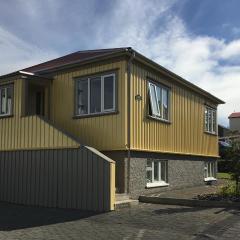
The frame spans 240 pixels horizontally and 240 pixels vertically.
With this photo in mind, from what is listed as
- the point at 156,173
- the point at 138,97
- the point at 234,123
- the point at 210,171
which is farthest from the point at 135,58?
the point at 234,123

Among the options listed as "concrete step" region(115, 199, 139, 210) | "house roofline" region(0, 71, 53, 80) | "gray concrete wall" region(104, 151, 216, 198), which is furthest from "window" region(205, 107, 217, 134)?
"concrete step" region(115, 199, 139, 210)

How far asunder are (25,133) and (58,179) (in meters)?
2.81

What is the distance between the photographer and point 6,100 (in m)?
19.5

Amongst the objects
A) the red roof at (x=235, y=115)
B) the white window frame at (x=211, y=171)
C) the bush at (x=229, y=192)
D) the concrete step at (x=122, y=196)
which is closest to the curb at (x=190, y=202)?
the concrete step at (x=122, y=196)

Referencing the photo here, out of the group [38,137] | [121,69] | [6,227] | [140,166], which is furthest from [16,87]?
[6,227]

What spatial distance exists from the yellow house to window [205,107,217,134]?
3.78 m

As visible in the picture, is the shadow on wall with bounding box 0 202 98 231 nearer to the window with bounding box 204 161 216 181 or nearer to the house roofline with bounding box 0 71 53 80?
the house roofline with bounding box 0 71 53 80

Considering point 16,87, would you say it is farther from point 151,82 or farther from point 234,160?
point 234,160

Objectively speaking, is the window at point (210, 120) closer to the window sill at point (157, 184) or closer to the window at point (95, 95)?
the window sill at point (157, 184)

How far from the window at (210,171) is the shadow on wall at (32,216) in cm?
1125

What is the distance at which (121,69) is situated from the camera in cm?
1705

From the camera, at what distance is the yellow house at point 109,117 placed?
16766 millimetres

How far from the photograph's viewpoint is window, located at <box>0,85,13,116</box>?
1928 cm

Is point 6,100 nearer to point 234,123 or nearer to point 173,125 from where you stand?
point 173,125
